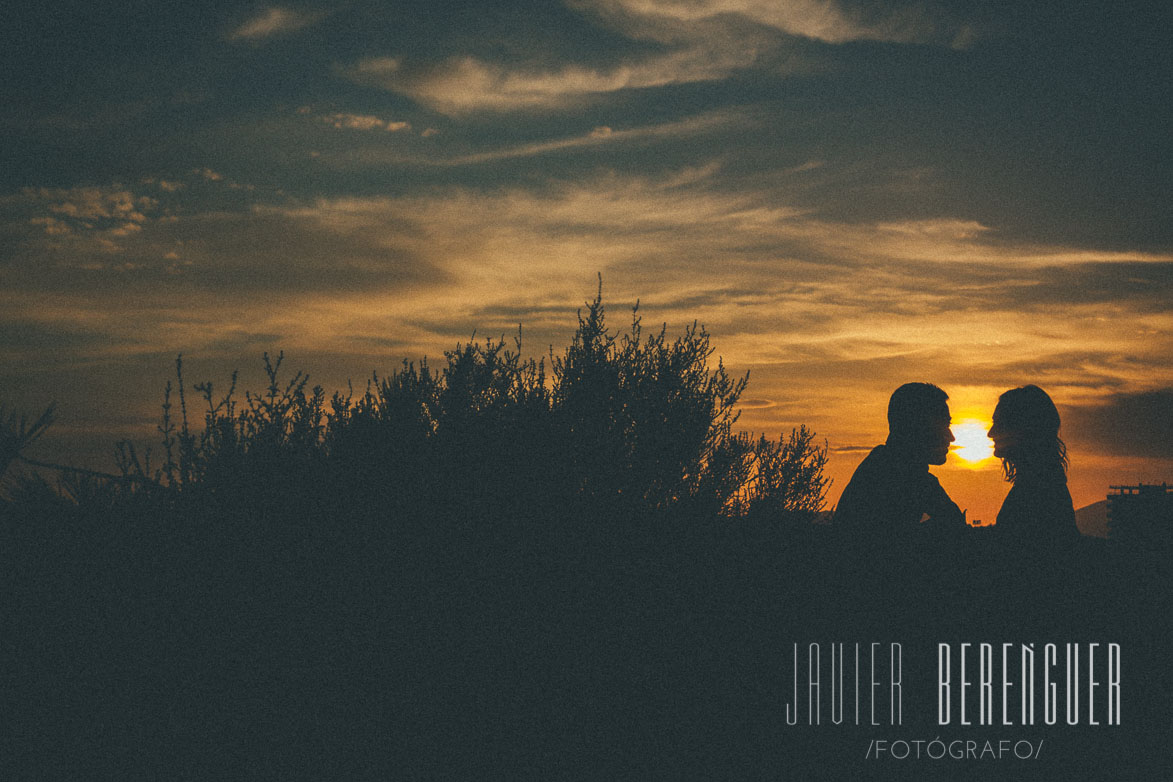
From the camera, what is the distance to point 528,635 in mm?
6020

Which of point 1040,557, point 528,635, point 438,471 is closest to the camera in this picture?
point 1040,557

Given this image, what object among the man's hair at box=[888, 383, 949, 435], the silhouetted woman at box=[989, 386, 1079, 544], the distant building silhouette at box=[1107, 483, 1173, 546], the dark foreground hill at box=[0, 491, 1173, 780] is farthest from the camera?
the distant building silhouette at box=[1107, 483, 1173, 546]

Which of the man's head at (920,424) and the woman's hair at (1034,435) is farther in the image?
the man's head at (920,424)

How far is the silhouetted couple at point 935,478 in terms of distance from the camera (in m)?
4.57

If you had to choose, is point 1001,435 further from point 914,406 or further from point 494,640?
point 494,640

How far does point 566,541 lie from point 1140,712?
3.96 m

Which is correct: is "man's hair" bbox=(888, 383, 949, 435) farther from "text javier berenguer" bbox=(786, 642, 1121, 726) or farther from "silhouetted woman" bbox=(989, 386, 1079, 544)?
"text javier berenguer" bbox=(786, 642, 1121, 726)

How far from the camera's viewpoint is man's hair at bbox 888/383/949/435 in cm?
482

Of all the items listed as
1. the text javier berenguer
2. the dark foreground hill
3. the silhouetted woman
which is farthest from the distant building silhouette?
the silhouetted woman

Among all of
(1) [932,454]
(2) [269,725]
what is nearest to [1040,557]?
(1) [932,454]

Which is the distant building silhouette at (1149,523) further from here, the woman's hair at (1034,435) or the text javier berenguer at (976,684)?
the woman's hair at (1034,435)

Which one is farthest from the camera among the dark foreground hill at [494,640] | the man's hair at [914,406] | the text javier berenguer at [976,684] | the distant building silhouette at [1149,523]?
the distant building silhouette at [1149,523]

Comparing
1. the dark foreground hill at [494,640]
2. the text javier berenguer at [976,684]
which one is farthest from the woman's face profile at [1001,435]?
the text javier berenguer at [976,684]

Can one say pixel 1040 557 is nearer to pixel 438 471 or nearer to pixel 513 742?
pixel 513 742
